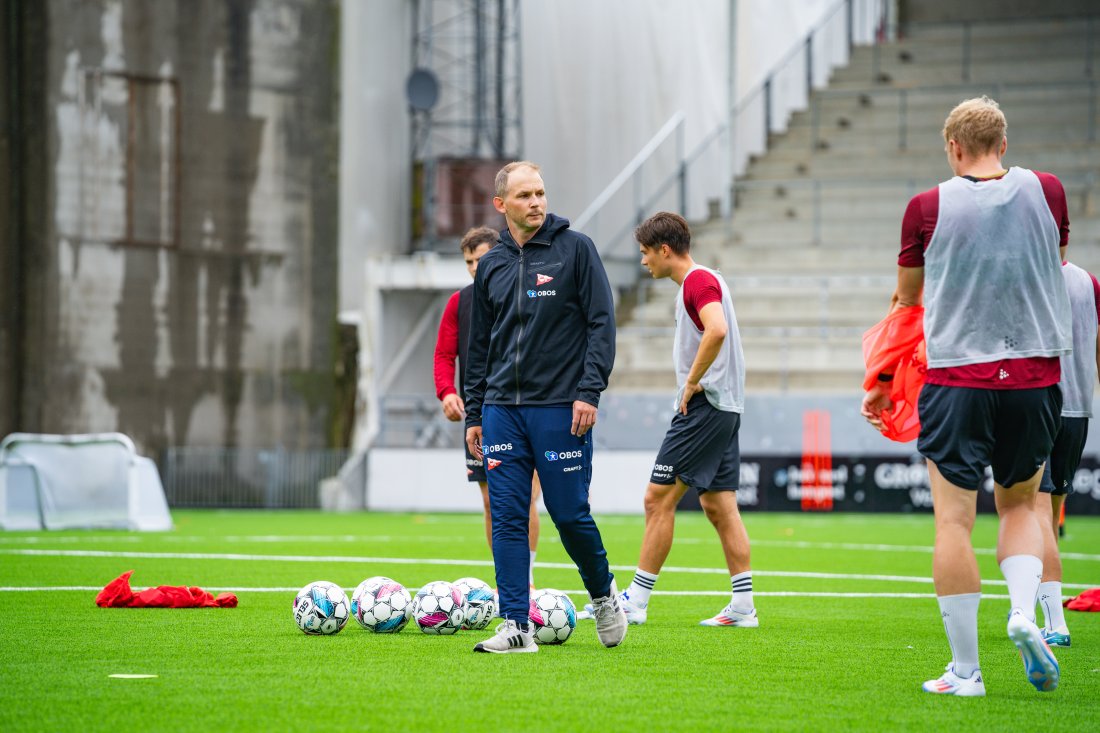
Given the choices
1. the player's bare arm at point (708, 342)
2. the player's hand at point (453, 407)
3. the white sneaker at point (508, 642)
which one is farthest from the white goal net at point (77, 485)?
the white sneaker at point (508, 642)

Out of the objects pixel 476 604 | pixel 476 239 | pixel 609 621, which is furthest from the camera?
pixel 476 239

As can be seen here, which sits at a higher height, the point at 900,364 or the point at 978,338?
the point at 978,338

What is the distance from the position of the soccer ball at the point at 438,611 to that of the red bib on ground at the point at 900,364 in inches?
99.3

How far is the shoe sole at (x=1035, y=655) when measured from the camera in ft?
17.6

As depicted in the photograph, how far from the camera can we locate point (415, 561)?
40.9 ft

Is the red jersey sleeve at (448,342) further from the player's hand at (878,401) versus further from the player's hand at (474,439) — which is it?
the player's hand at (878,401)

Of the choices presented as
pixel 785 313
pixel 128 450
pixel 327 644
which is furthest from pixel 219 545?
pixel 785 313

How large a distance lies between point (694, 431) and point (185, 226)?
19329 millimetres

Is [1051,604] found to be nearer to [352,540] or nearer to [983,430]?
[983,430]

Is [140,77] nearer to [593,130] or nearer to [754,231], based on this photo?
[593,130]

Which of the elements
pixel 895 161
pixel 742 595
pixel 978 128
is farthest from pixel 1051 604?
pixel 895 161

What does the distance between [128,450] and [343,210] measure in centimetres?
1073

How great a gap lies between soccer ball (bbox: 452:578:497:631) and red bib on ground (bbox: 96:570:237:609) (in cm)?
165

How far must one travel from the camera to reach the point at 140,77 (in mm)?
25922
